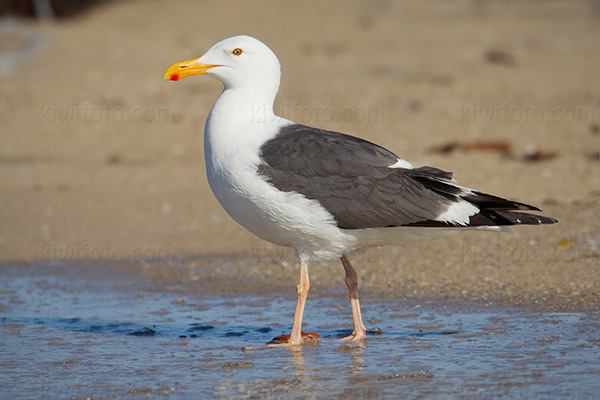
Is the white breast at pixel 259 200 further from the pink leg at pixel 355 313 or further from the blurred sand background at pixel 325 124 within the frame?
the blurred sand background at pixel 325 124

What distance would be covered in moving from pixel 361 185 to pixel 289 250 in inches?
124

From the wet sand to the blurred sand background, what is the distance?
0.16 ft

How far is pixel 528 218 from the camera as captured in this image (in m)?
A: 5.78

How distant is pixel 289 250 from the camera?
894cm

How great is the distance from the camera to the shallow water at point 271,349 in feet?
16.3

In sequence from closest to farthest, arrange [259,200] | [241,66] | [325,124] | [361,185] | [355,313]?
[259,200] < [361,185] < [355,313] < [241,66] < [325,124]

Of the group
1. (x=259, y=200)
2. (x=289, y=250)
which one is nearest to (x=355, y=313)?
(x=259, y=200)

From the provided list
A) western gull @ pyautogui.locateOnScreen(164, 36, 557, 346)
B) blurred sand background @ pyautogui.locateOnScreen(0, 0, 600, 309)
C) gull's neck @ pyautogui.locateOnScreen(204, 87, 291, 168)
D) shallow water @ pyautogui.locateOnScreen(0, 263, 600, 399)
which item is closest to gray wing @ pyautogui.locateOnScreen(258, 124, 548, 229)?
western gull @ pyautogui.locateOnScreen(164, 36, 557, 346)

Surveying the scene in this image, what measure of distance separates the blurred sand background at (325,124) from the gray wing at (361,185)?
1.41 metres

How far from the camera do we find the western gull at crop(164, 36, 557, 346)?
5.80 meters

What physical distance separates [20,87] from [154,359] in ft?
43.6

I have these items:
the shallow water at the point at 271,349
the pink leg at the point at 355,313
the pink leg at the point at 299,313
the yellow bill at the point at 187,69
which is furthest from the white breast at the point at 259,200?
the shallow water at the point at 271,349

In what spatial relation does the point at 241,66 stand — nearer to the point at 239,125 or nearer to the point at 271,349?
the point at 239,125

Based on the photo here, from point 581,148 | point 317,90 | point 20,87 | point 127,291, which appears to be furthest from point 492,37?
point 127,291
